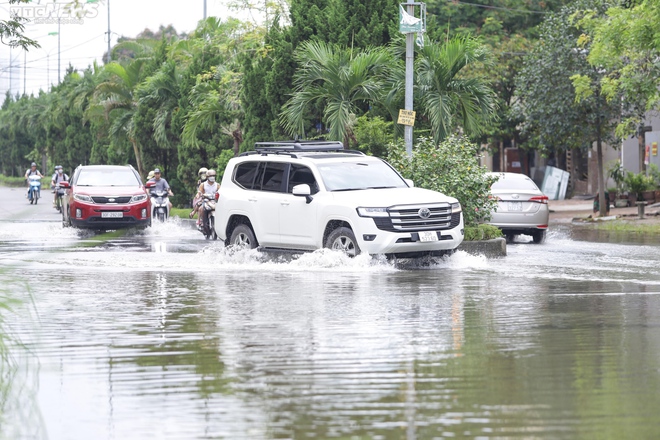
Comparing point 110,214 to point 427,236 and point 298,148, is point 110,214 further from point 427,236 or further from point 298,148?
point 427,236

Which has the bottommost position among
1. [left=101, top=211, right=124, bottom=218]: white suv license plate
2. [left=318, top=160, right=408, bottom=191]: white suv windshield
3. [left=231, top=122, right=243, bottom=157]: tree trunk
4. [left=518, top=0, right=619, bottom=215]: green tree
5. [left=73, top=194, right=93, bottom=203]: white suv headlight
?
[left=101, top=211, right=124, bottom=218]: white suv license plate

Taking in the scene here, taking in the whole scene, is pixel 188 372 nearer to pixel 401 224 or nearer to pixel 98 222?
pixel 401 224

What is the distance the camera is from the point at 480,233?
2020 cm

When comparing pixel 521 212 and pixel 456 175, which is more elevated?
pixel 456 175

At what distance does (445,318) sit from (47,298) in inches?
186

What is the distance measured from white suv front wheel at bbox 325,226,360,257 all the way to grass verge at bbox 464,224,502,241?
3539 mm

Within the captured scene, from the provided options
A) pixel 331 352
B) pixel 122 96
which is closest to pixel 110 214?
pixel 331 352

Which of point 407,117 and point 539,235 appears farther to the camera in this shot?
point 539,235

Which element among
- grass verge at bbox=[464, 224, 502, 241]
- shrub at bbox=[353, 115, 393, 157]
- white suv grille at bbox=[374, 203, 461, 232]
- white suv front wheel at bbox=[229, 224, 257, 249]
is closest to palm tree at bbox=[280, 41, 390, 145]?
shrub at bbox=[353, 115, 393, 157]

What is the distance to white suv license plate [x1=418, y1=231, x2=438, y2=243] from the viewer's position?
1691 centimetres

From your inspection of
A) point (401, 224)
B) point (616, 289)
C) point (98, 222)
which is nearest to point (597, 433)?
point (616, 289)

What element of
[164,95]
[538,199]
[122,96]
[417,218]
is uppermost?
[122,96]

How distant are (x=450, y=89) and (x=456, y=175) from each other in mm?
5893

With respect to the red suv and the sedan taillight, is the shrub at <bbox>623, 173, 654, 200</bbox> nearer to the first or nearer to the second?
the sedan taillight
